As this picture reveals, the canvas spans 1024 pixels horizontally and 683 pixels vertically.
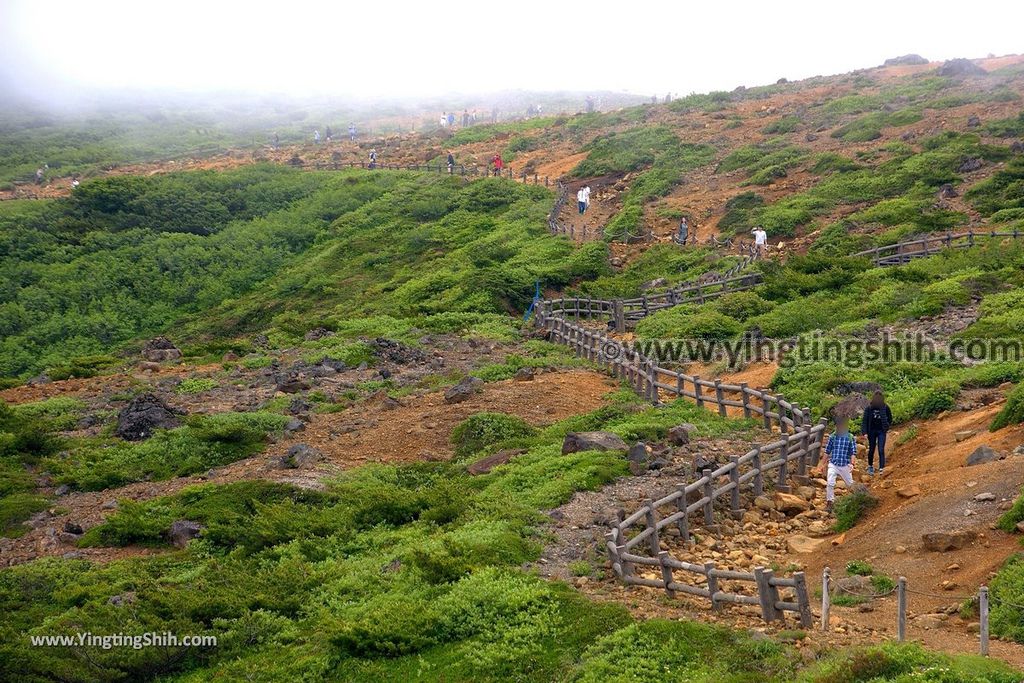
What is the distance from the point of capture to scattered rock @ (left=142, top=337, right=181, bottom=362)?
2925cm

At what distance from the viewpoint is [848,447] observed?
13.9 metres

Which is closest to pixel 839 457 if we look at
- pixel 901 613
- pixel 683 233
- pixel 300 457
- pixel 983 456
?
pixel 983 456

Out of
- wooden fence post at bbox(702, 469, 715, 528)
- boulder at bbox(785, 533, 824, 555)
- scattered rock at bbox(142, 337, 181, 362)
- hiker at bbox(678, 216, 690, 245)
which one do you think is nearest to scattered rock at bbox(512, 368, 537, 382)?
wooden fence post at bbox(702, 469, 715, 528)

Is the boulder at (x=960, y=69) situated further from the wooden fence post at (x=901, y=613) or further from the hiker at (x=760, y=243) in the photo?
the wooden fence post at (x=901, y=613)

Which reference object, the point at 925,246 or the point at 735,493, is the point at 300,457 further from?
the point at 925,246

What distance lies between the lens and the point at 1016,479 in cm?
1234

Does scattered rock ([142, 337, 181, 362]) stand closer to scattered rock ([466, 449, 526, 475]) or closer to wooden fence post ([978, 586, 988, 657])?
scattered rock ([466, 449, 526, 475])

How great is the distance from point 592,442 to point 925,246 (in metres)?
17.7

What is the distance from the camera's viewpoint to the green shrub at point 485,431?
18844 millimetres

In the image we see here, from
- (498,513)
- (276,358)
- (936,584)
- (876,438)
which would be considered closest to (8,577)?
(498,513)

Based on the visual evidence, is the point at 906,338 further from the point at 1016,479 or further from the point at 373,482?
the point at 373,482

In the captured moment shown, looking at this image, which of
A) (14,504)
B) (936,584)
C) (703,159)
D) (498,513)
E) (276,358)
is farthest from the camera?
(703,159)

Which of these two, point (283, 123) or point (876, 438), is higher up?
point (283, 123)

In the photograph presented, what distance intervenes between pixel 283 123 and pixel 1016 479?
299 feet
